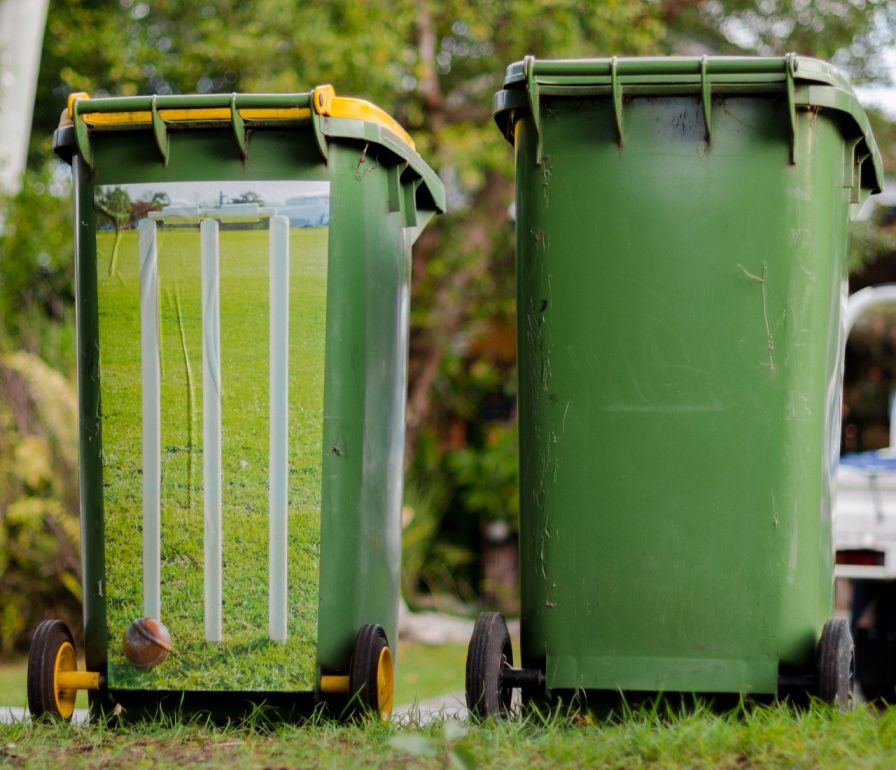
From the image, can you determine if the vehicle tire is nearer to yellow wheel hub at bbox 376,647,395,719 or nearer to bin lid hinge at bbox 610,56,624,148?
yellow wheel hub at bbox 376,647,395,719

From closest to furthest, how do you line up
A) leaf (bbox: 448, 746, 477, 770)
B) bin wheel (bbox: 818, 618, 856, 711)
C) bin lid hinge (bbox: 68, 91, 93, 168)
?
leaf (bbox: 448, 746, 477, 770) < bin wheel (bbox: 818, 618, 856, 711) < bin lid hinge (bbox: 68, 91, 93, 168)

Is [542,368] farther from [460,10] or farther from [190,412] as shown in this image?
[460,10]

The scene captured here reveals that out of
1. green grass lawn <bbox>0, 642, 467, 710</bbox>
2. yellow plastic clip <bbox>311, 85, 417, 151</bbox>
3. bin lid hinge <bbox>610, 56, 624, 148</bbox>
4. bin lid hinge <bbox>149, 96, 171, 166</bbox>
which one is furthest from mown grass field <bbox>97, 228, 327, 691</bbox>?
green grass lawn <bbox>0, 642, 467, 710</bbox>

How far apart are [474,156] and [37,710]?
6518 mm

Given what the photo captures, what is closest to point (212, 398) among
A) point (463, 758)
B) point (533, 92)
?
point (533, 92)

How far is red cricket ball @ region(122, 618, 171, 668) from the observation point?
13.5ft

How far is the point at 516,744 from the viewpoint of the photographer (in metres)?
3.52

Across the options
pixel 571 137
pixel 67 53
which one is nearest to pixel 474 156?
pixel 67 53

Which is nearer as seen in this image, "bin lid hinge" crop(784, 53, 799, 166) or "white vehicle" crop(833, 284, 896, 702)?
"bin lid hinge" crop(784, 53, 799, 166)

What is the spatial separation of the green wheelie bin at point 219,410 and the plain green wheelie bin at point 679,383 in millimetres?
585

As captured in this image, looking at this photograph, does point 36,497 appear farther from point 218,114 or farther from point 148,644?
point 218,114

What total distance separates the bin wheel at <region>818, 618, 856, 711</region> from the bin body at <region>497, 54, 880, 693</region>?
93mm

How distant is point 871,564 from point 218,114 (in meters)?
3.64

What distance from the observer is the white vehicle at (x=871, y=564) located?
6.00m
